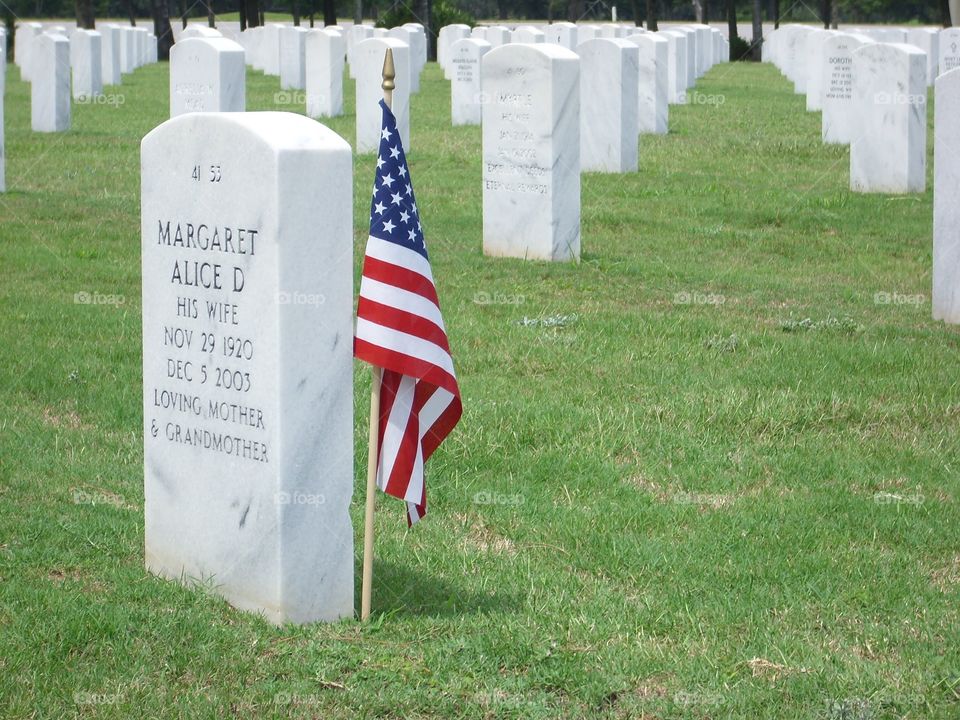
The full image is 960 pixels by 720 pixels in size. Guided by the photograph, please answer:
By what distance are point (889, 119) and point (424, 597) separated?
444 inches

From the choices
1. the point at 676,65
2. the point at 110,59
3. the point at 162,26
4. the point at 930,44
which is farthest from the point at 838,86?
the point at 162,26

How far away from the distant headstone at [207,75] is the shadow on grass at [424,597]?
10.9m

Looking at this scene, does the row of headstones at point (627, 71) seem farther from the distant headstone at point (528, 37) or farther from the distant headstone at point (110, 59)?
the distant headstone at point (110, 59)

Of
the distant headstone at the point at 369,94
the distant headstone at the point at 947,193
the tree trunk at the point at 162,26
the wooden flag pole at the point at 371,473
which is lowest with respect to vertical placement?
the wooden flag pole at the point at 371,473

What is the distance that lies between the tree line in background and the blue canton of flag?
35446mm

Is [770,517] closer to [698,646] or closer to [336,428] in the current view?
[698,646]

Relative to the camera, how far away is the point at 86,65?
26.0m

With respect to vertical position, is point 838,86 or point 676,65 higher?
point 676,65

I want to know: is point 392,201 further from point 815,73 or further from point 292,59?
point 292,59

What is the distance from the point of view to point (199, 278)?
474 centimetres

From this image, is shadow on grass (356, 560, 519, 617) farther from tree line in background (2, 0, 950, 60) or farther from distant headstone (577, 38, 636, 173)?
tree line in background (2, 0, 950, 60)

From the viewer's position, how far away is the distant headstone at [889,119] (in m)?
14.5

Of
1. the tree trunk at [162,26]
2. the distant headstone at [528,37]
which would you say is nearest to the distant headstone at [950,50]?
the distant headstone at [528,37]

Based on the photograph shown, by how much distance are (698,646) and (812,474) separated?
1.96 metres
